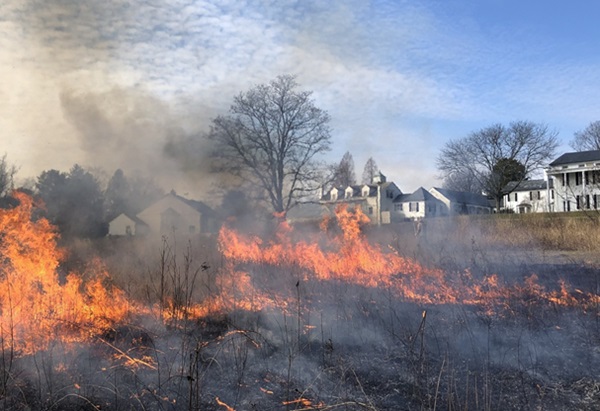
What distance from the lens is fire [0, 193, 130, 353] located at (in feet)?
21.5

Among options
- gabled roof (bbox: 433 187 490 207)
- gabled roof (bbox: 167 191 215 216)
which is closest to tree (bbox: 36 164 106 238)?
gabled roof (bbox: 167 191 215 216)

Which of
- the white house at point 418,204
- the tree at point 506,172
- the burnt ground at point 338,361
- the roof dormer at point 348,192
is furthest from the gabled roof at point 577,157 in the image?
the burnt ground at point 338,361

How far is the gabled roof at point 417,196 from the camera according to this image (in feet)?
170

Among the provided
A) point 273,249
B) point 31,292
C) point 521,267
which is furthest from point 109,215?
point 521,267

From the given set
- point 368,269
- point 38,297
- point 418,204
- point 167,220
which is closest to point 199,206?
point 167,220

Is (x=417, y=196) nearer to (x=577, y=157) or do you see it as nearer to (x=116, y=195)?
(x=577, y=157)

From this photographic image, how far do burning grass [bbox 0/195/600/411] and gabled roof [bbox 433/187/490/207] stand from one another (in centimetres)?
4332

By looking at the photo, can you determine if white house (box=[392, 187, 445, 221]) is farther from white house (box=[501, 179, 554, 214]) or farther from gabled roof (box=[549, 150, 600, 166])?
gabled roof (box=[549, 150, 600, 166])

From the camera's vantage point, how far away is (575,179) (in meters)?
39.6

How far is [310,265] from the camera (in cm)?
1132

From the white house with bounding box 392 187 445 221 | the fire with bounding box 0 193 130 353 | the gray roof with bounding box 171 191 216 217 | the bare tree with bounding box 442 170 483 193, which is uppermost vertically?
the bare tree with bounding box 442 170 483 193

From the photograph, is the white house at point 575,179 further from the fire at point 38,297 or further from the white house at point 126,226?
the fire at point 38,297

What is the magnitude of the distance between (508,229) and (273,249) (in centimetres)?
1144

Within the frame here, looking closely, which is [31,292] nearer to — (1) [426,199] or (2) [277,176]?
(2) [277,176]
